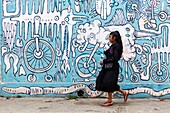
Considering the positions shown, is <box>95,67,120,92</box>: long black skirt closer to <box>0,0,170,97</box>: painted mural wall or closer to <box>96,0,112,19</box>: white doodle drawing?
<box>0,0,170,97</box>: painted mural wall

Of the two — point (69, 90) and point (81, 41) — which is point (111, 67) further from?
point (69, 90)

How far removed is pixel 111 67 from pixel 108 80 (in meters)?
0.25

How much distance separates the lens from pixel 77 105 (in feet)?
28.2

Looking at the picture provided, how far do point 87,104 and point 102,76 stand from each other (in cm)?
70

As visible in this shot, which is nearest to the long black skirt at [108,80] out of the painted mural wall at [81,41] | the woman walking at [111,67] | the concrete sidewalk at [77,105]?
the woman walking at [111,67]

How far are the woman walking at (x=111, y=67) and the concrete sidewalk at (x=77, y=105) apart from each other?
1.35ft

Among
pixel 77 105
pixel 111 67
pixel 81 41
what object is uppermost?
pixel 81 41

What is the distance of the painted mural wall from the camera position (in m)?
9.05

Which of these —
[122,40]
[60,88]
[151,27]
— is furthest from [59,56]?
[151,27]

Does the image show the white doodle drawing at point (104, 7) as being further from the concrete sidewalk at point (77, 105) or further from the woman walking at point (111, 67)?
the concrete sidewalk at point (77, 105)

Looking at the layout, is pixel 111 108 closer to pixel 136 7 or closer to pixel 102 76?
pixel 102 76

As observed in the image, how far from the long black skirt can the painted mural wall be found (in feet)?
2.42

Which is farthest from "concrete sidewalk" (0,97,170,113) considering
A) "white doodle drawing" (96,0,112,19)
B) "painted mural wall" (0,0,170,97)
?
"white doodle drawing" (96,0,112,19)

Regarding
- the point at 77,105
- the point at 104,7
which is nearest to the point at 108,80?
the point at 77,105
